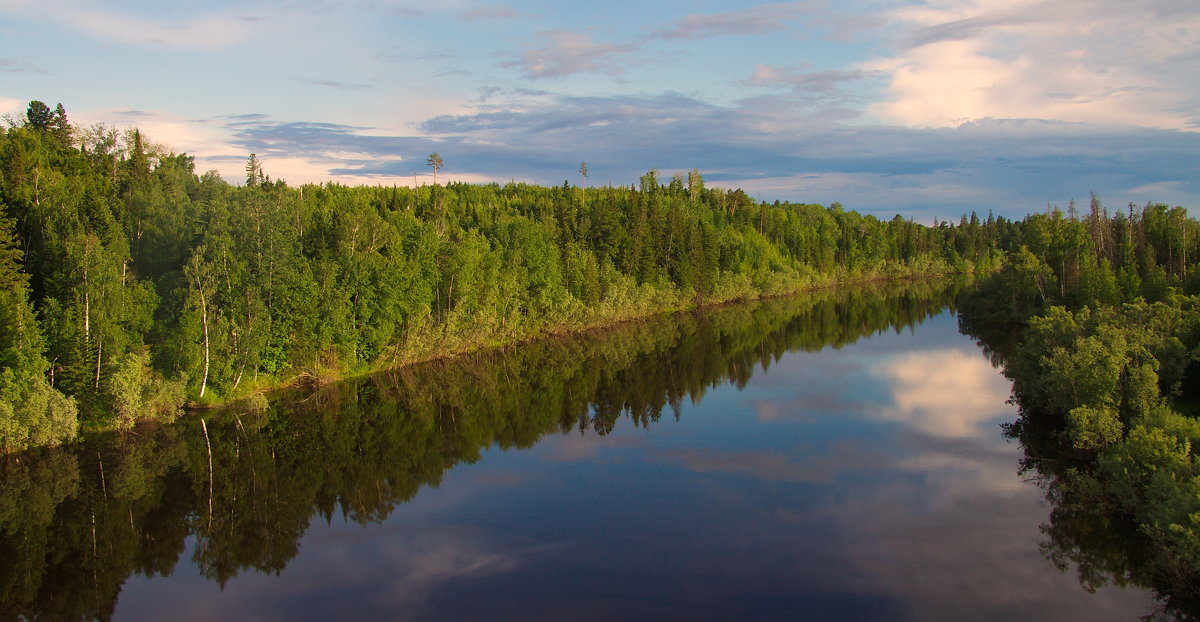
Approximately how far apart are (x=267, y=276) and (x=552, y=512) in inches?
940

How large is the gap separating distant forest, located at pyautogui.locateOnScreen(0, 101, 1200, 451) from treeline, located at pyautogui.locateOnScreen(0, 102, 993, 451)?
0.37 feet

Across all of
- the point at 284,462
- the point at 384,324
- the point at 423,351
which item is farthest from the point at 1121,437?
the point at 423,351

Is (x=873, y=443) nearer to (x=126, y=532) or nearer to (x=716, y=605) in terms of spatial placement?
(x=716, y=605)

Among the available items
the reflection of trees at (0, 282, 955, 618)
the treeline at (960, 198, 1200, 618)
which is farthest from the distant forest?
the treeline at (960, 198, 1200, 618)

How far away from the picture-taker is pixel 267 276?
4028cm

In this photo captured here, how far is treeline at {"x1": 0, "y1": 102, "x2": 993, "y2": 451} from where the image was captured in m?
32.0

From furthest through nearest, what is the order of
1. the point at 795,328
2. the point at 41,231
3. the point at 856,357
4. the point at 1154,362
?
1. the point at 795,328
2. the point at 856,357
3. the point at 41,231
4. the point at 1154,362

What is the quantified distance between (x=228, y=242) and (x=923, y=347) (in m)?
50.7

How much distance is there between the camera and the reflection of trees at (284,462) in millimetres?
21906

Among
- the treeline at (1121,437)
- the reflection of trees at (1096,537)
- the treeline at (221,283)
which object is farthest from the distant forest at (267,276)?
the reflection of trees at (1096,537)

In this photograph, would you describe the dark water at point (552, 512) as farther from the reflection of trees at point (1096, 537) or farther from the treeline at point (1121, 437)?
the treeline at point (1121, 437)

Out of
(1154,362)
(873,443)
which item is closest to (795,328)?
(873,443)

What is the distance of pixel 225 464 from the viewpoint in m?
30.0

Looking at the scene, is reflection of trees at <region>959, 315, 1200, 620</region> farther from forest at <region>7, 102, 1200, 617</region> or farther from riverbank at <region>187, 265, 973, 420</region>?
riverbank at <region>187, 265, 973, 420</region>
